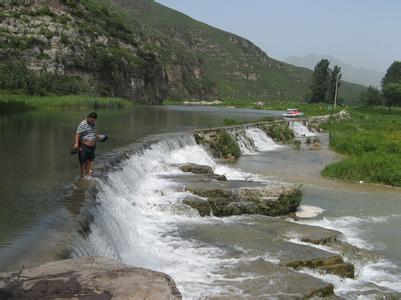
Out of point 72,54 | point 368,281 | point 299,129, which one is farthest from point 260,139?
point 72,54

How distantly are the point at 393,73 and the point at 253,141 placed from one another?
336 feet

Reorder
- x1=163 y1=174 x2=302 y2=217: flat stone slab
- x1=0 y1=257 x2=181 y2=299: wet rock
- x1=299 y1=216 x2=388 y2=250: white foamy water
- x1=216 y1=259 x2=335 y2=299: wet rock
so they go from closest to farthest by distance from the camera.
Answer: x1=0 y1=257 x2=181 y2=299: wet rock → x1=216 y1=259 x2=335 y2=299: wet rock → x1=299 y1=216 x2=388 y2=250: white foamy water → x1=163 y1=174 x2=302 y2=217: flat stone slab

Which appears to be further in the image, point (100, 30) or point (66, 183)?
point (100, 30)

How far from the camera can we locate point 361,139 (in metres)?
33.6

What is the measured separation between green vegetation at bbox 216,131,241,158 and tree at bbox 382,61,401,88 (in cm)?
10298

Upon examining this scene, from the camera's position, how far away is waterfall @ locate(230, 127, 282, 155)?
3309 cm

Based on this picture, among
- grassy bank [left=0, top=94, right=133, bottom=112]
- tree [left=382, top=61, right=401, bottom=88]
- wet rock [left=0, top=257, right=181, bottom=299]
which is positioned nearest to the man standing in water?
wet rock [left=0, top=257, right=181, bottom=299]

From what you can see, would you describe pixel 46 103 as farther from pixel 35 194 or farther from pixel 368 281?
pixel 368 281

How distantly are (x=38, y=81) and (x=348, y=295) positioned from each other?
64.7 meters

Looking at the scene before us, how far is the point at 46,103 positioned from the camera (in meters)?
58.5

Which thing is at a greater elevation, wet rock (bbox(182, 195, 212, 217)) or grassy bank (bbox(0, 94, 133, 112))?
grassy bank (bbox(0, 94, 133, 112))

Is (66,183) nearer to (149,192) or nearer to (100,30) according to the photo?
(149,192)

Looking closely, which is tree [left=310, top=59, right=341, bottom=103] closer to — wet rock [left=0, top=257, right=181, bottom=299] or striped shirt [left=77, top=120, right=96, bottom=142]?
striped shirt [left=77, top=120, right=96, bottom=142]

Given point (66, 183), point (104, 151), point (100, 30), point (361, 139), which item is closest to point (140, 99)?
point (100, 30)
